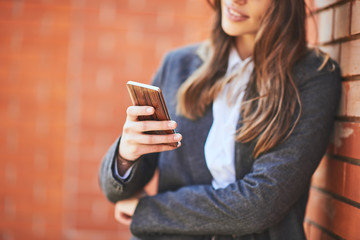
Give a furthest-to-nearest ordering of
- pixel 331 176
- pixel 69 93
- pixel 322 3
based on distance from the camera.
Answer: pixel 69 93, pixel 322 3, pixel 331 176

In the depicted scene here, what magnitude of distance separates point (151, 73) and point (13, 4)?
1.12 m

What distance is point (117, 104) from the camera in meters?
2.83

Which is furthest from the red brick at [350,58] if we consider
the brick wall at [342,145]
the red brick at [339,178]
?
the red brick at [339,178]

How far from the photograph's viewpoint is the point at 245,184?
49.2 inches

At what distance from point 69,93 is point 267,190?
2.02 meters

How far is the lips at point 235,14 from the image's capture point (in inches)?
53.6

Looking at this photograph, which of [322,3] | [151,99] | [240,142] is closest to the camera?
[151,99]

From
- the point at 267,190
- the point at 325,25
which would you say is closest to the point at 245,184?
the point at 267,190

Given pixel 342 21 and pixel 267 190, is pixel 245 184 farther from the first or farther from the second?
pixel 342 21

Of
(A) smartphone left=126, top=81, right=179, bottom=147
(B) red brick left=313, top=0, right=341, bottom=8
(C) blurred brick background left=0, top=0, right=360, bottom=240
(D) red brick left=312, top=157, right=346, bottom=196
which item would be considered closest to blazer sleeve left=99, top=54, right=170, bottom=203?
(A) smartphone left=126, top=81, right=179, bottom=147

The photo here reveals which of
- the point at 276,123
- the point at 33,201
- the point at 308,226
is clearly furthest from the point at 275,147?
the point at 33,201

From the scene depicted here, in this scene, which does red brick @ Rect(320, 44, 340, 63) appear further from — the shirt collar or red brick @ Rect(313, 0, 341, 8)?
the shirt collar

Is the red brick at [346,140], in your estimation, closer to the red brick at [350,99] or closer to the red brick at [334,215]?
the red brick at [350,99]

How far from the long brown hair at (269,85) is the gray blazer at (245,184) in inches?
1.3
